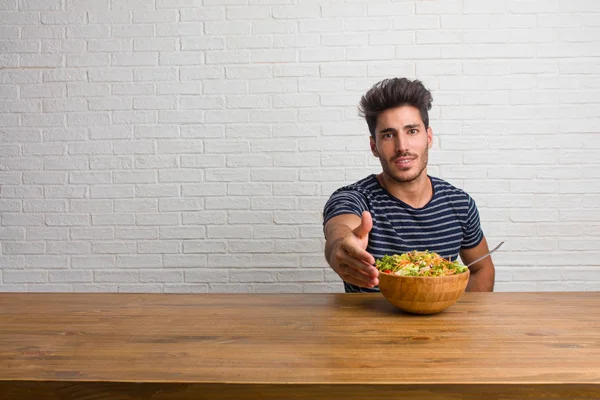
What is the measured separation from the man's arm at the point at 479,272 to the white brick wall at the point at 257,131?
722 millimetres

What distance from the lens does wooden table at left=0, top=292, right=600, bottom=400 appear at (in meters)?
0.92

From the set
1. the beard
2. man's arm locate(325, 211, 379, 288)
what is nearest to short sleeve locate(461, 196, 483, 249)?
the beard

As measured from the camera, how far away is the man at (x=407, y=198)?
205 cm

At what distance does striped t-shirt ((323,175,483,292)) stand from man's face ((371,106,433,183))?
4.2 inches

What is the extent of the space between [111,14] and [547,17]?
7.77ft

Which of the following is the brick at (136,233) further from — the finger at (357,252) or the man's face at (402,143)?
the finger at (357,252)

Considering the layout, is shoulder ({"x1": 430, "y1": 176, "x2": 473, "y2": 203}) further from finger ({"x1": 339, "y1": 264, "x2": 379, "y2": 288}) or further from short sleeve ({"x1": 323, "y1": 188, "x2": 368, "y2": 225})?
finger ({"x1": 339, "y1": 264, "x2": 379, "y2": 288})

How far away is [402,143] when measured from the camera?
6.89 ft

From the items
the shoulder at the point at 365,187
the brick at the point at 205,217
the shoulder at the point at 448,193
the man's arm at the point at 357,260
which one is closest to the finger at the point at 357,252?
the man's arm at the point at 357,260

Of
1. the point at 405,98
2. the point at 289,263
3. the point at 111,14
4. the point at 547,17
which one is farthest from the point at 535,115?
the point at 111,14

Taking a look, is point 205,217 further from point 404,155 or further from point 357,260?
point 357,260

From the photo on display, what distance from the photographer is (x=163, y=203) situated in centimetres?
299

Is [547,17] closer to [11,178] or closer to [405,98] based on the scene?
[405,98]

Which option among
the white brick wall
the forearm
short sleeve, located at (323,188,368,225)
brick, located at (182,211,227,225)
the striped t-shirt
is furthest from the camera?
brick, located at (182,211,227,225)
